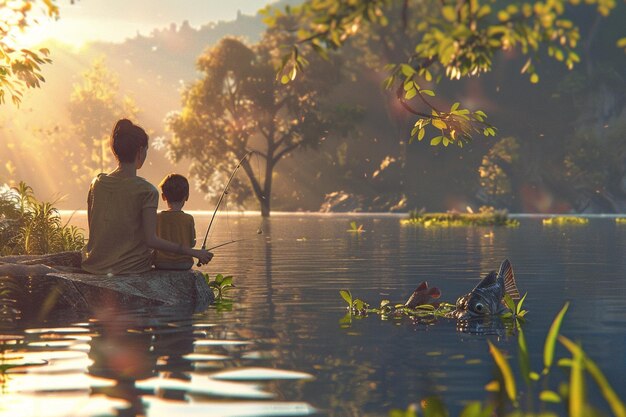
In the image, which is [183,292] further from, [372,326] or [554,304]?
[554,304]

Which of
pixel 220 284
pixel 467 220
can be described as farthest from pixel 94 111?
pixel 220 284

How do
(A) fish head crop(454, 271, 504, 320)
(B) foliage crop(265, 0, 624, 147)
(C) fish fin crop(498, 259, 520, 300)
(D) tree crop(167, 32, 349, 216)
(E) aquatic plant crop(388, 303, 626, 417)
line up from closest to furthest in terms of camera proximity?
(E) aquatic plant crop(388, 303, 626, 417), (B) foliage crop(265, 0, 624, 147), (A) fish head crop(454, 271, 504, 320), (C) fish fin crop(498, 259, 520, 300), (D) tree crop(167, 32, 349, 216)

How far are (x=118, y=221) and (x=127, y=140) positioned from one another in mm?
1001

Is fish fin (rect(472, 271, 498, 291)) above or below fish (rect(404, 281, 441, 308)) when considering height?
above

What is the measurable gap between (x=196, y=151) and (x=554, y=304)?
7029 cm

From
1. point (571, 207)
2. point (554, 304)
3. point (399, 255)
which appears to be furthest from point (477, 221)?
point (571, 207)

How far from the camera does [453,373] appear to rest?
8.03m

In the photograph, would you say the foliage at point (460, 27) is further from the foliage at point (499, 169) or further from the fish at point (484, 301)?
the foliage at point (499, 169)

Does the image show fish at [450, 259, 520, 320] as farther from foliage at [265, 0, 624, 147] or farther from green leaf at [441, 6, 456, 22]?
green leaf at [441, 6, 456, 22]

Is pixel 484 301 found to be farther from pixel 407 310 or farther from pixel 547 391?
pixel 547 391

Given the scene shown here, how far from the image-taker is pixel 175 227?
511 inches

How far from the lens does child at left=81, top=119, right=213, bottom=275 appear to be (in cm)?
1195

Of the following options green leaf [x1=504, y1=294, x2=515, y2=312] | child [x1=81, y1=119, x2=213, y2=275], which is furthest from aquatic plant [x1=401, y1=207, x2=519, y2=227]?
child [x1=81, y1=119, x2=213, y2=275]

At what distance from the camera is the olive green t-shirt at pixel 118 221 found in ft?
39.4
